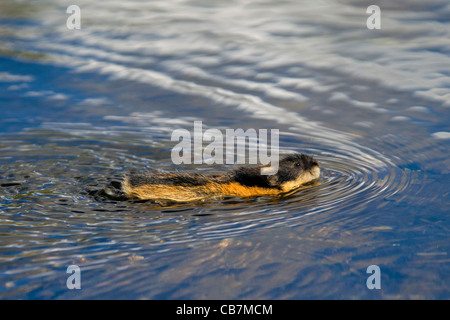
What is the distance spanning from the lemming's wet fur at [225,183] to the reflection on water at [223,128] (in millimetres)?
191

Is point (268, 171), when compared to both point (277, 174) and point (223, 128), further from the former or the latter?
point (223, 128)

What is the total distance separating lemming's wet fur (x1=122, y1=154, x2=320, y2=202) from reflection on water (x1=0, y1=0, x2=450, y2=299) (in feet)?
0.63

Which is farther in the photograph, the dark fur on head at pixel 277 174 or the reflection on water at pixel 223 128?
the dark fur on head at pixel 277 174

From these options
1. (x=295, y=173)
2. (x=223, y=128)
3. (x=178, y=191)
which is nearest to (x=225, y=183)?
(x=178, y=191)

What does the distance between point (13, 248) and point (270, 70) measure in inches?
228

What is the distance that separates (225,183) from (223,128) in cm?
173

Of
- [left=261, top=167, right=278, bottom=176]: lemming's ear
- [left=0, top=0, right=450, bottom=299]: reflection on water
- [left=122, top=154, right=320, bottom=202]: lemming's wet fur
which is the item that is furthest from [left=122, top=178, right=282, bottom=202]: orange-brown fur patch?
[left=261, top=167, right=278, bottom=176]: lemming's ear

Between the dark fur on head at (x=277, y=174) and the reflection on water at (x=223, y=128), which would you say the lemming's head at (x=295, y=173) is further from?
the reflection on water at (x=223, y=128)

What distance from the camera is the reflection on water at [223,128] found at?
512 cm

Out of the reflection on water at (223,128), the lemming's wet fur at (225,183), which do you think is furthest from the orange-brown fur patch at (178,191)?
the reflection on water at (223,128)

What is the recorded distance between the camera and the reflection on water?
5.12 m

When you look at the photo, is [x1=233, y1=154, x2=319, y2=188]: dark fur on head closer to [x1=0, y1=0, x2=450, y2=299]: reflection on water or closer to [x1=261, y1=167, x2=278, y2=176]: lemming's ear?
[x1=261, y1=167, x2=278, y2=176]: lemming's ear
